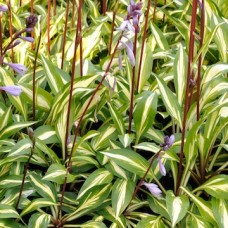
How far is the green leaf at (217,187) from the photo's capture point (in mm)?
2043

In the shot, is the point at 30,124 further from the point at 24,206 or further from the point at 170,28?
the point at 170,28

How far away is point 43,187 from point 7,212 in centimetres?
20

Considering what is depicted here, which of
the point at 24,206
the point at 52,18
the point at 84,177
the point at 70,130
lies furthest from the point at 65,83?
the point at 52,18

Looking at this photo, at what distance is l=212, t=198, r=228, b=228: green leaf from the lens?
199cm

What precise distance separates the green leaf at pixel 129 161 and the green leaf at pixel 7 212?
422 mm

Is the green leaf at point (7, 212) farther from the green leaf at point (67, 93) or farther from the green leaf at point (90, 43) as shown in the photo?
the green leaf at point (90, 43)

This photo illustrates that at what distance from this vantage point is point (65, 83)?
243cm

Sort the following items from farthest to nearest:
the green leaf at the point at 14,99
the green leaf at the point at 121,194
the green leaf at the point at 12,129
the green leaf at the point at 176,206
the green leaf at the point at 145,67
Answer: the green leaf at the point at 145,67 < the green leaf at the point at 14,99 < the green leaf at the point at 12,129 < the green leaf at the point at 121,194 < the green leaf at the point at 176,206

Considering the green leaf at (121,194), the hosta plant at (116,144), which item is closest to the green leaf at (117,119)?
the hosta plant at (116,144)

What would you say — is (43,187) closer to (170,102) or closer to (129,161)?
(129,161)

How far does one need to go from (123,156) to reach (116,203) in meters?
0.20

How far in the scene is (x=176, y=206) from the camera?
1.96 metres

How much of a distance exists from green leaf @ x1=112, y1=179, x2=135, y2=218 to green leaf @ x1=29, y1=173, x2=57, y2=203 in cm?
25

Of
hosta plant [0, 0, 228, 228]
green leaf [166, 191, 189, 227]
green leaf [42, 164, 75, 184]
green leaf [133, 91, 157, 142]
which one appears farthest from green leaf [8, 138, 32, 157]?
green leaf [166, 191, 189, 227]
